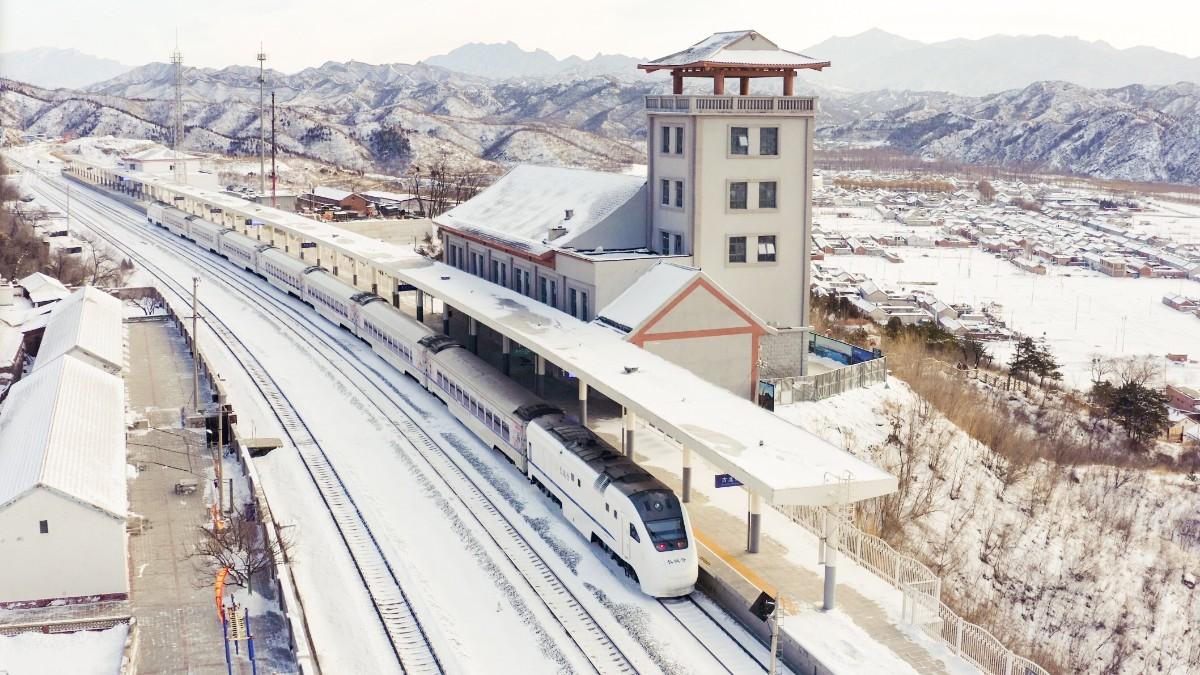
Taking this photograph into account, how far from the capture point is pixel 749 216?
160 ft

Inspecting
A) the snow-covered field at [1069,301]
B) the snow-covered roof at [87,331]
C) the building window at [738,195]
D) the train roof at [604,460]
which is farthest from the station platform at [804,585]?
the snow-covered field at [1069,301]

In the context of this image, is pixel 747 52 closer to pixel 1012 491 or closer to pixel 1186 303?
pixel 1012 491

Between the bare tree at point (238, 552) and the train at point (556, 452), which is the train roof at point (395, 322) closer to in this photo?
the train at point (556, 452)

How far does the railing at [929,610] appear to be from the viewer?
24578 mm

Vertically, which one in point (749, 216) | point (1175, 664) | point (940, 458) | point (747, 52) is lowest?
point (1175, 664)

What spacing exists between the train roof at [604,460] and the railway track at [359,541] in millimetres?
6008

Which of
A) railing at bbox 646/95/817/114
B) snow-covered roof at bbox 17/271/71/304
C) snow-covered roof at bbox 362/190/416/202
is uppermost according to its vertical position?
railing at bbox 646/95/817/114

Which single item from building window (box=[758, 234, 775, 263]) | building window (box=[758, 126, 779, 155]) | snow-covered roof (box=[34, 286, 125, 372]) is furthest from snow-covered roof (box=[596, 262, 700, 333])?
snow-covered roof (box=[34, 286, 125, 372])

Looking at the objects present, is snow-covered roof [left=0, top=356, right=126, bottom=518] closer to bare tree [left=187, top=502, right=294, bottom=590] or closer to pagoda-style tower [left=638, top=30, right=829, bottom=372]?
bare tree [left=187, top=502, right=294, bottom=590]

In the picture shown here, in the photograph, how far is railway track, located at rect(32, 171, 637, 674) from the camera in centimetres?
2642

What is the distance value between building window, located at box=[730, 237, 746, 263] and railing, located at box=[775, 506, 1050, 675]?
62.5ft

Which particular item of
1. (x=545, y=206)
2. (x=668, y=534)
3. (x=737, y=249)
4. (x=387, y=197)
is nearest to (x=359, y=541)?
(x=668, y=534)

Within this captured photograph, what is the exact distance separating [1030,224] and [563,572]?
143253 millimetres

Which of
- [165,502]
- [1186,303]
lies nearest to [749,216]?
[165,502]
